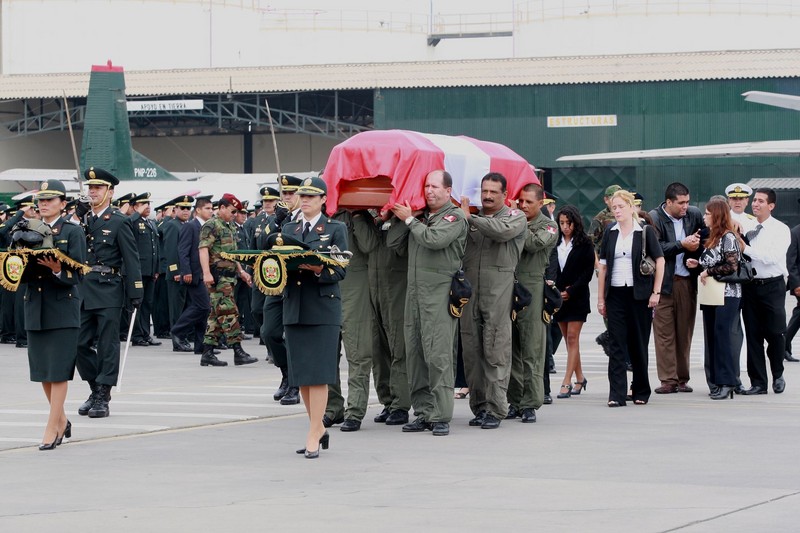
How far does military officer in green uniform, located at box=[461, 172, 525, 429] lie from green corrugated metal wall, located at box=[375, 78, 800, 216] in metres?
43.4

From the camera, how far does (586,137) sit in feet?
181

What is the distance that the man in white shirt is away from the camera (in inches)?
534

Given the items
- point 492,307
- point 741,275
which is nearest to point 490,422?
point 492,307

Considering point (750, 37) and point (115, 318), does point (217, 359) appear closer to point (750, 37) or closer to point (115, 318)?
point (115, 318)

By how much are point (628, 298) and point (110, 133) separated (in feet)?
127

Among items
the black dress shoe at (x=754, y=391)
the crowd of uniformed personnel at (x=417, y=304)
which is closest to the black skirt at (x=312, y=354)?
the crowd of uniformed personnel at (x=417, y=304)

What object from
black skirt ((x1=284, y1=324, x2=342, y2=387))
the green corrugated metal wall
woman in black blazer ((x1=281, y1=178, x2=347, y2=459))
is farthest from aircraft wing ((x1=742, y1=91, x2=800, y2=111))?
black skirt ((x1=284, y1=324, x2=342, y2=387))

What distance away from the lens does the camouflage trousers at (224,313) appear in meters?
A: 17.0

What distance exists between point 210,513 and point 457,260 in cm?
393

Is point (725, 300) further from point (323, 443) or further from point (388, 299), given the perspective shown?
point (323, 443)

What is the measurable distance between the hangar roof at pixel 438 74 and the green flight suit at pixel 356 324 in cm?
4459

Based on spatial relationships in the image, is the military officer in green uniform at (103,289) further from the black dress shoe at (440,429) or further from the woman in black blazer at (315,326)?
the black dress shoe at (440,429)

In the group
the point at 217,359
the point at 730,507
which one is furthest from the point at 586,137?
the point at 730,507

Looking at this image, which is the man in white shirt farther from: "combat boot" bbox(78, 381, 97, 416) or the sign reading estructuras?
the sign reading estructuras
